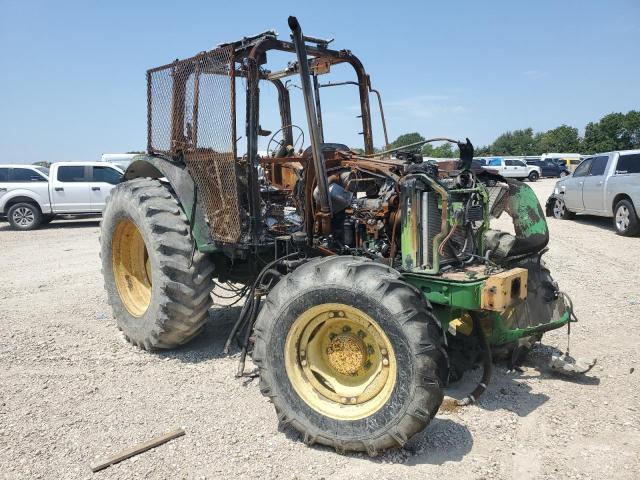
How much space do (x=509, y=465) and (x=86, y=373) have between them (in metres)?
3.37

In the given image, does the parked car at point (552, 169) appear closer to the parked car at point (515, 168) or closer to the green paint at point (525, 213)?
the parked car at point (515, 168)

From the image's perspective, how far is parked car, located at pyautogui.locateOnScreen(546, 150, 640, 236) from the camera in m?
11.5

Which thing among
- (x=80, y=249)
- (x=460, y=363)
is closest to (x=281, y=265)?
(x=460, y=363)

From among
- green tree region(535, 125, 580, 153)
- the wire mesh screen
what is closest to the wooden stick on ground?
the wire mesh screen

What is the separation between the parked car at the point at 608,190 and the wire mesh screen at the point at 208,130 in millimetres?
10072

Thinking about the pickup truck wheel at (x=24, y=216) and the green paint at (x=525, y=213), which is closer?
the green paint at (x=525, y=213)

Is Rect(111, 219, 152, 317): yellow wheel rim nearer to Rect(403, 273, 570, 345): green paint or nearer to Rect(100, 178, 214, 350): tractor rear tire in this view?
Rect(100, 178, 214, 350): tractor rear tire

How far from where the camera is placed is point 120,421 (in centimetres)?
364

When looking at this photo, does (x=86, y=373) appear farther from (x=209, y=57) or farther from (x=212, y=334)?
(x=209, y=57)

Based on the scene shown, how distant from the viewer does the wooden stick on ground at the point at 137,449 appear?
3088 millimetres

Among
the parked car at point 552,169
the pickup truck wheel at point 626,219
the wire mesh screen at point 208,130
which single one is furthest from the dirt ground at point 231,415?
the parked car at point 552,169

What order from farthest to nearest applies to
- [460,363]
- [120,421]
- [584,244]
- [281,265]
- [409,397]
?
[584,244]
[281,265]
[460,363]
[120,421]
[409,397]

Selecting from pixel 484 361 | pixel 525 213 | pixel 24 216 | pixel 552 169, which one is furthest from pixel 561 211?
pixel 552 169

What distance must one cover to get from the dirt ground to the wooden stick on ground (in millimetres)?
43
